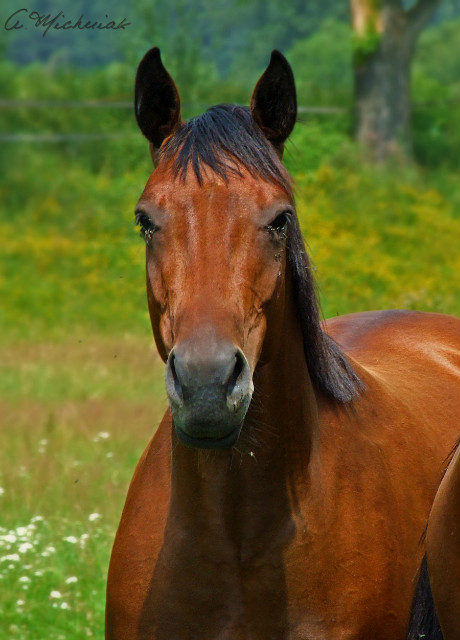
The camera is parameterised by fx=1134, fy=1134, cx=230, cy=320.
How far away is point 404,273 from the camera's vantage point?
1463 centimetres

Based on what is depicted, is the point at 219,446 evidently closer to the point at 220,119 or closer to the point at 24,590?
the point at 220,119

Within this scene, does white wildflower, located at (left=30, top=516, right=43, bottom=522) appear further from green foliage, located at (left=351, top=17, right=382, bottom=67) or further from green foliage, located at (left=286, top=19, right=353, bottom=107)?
green foliage, located at (left=286, top=19, right=353, bottom=107)

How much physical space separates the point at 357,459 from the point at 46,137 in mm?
22898

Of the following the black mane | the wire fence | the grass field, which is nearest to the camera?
the black mane

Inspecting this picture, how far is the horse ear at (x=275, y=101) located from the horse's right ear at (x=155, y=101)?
0.77 feet

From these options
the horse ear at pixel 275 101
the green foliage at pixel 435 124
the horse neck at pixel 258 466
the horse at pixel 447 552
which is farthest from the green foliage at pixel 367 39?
the horse at pixel 447 552

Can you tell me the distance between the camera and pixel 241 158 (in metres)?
3.03

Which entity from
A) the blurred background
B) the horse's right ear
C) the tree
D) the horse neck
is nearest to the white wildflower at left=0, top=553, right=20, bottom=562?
the blurred background

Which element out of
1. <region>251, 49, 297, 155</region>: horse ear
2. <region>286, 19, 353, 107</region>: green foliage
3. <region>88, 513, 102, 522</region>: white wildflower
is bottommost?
<region>88, 513, 102, 522</region>: white wildflower

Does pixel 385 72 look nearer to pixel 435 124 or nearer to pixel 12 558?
pixel 435 124

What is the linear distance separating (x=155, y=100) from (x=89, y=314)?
38.5ft

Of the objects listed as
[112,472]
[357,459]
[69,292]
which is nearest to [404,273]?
[69,292]

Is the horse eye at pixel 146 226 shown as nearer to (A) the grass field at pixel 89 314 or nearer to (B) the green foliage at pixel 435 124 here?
(A) the grass field at pixel 89 314

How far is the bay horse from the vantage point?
2875 mm
